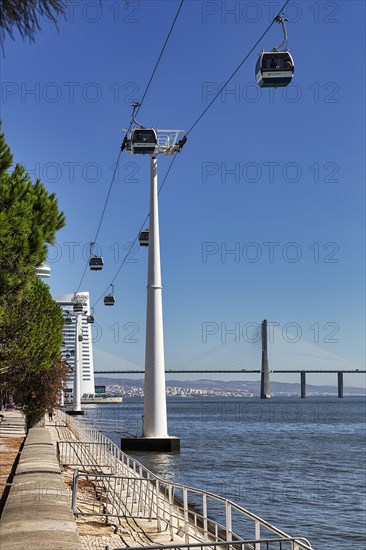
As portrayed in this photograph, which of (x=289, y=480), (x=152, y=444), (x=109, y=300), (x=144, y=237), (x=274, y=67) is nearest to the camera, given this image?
(x=274, y=67)

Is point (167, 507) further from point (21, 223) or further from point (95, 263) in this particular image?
point (95, 263)

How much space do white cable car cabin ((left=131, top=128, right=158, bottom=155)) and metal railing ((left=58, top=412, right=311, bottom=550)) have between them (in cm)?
1233

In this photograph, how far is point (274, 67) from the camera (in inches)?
657

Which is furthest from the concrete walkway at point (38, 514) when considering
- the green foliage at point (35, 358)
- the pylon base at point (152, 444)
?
the pylon base at point (152, 444)

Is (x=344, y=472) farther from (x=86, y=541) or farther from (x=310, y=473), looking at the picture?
(x=86, y=541)

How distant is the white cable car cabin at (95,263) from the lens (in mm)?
47719

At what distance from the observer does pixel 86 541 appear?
1437 centimetres

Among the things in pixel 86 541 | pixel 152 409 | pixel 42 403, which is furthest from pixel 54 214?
pixel 42 403

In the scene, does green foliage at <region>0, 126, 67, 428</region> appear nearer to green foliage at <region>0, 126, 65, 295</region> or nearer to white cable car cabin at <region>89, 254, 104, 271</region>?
green foliage at <region>0, 126, 65, 295</region>

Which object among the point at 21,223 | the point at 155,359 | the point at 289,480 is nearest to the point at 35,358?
the point at 155,359

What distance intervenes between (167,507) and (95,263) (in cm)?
2959

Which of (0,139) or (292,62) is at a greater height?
(292,62)

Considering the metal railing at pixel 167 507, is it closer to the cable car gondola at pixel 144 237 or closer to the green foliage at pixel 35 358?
the green foliage at pixel 35 358

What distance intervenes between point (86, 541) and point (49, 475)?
4024 millimetres
